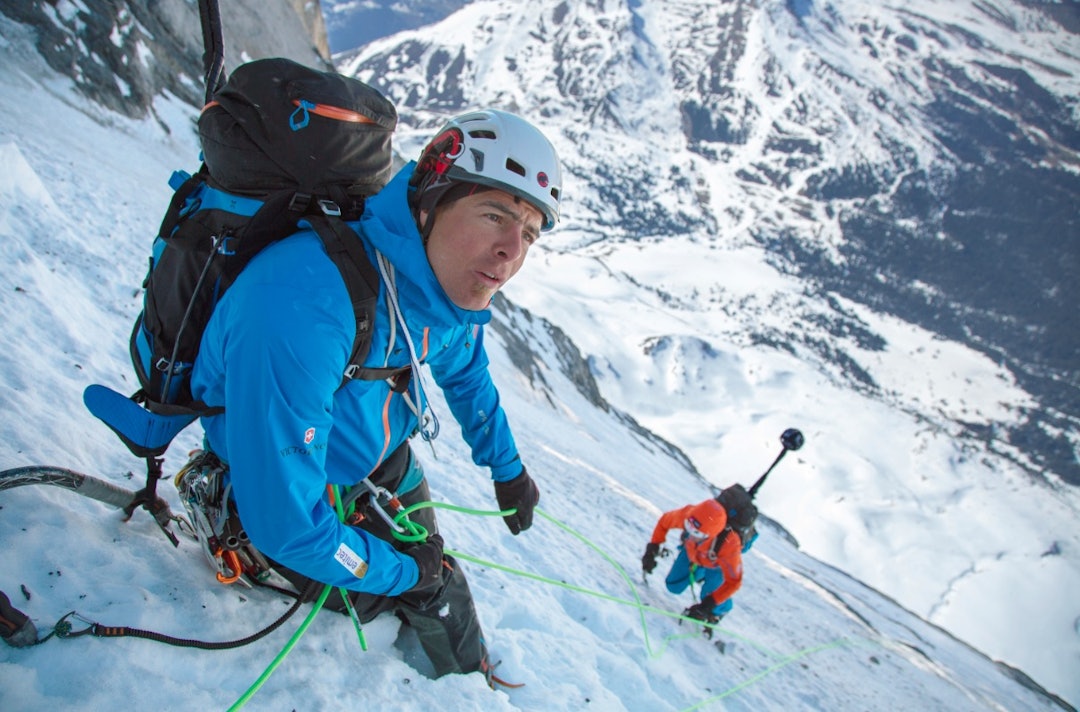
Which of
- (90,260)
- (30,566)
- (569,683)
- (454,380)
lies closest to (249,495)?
(30,566)

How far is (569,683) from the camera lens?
3896 mm

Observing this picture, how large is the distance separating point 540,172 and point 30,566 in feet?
8.79

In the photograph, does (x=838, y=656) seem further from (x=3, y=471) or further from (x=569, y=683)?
(x=3, y=471)

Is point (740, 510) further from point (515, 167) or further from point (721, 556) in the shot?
point (515, 167)

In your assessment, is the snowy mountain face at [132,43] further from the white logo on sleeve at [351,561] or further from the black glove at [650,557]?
the white logo on sleeve at [351,561]

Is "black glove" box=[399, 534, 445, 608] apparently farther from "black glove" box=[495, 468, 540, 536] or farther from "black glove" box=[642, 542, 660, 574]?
"black glove" box=[642, 542, 660, 574]

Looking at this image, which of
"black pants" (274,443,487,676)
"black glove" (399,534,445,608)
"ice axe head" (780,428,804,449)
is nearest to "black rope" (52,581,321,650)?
"black pants" (274,443,487,676)

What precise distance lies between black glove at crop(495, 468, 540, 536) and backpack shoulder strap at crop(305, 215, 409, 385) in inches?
67.4

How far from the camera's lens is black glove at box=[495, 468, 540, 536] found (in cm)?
371

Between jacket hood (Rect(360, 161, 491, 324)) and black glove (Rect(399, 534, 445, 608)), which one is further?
black glove (Rect(399, 534, 445, 608))

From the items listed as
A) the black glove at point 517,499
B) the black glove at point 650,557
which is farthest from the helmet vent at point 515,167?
the black glove at point 650,557

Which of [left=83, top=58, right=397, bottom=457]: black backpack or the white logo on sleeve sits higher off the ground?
[left=83, top=58, right=397, bottom=457]: black backpack

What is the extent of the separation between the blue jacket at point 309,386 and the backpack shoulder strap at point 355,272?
0.12 ft

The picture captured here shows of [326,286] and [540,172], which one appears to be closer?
[326,286]
